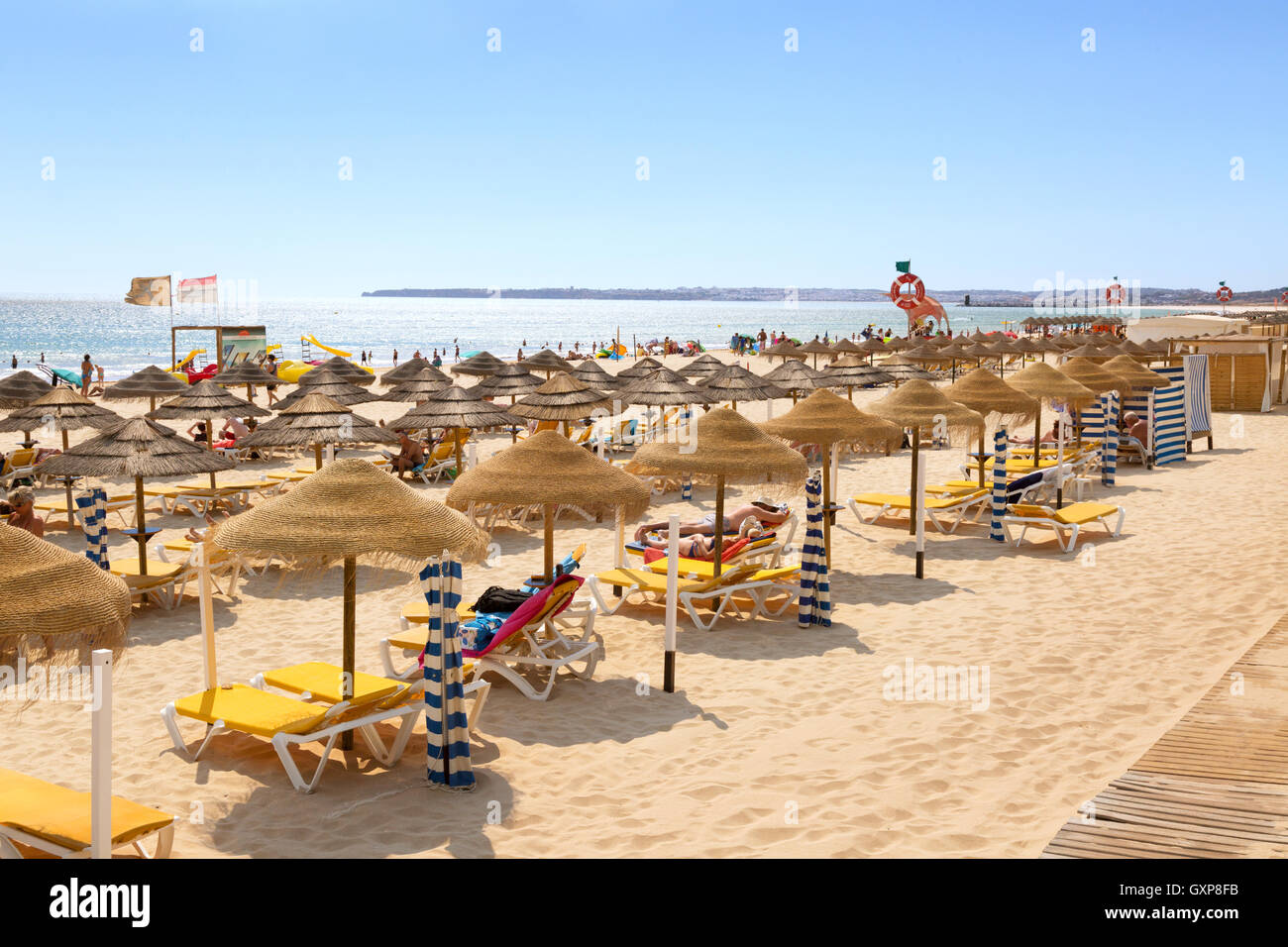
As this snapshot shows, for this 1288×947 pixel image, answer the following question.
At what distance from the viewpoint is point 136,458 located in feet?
28.5

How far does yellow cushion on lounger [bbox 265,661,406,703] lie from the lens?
230 inches

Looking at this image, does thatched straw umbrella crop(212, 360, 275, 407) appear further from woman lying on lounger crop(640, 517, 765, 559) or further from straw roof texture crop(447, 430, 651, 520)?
straw roof texture crop(447, 430, 651, 520)

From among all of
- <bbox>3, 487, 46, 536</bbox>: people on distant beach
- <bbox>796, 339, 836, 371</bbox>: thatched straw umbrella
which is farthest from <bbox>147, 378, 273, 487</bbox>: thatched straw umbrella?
<bbox>796, 339, 836, 371</bbox>: thatched straw umbrella

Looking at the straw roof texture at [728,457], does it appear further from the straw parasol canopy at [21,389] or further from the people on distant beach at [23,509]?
the straw parasol canopy at [21,389]

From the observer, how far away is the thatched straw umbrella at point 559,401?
15.0m

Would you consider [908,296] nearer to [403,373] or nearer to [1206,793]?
[403,373]

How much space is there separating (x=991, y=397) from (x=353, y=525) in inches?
382

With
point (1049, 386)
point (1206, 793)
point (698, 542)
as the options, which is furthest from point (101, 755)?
point (1049, 386)

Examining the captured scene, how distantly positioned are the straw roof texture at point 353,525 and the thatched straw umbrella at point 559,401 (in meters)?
9.02

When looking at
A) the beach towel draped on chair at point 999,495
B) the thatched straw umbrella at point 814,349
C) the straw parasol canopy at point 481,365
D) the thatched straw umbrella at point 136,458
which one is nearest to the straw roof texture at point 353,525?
the thatched straw umbrella at point 136,458

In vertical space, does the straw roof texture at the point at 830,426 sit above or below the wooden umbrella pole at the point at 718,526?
above

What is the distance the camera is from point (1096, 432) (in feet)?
59.0

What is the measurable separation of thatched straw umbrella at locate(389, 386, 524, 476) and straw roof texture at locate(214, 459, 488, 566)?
7747mm
